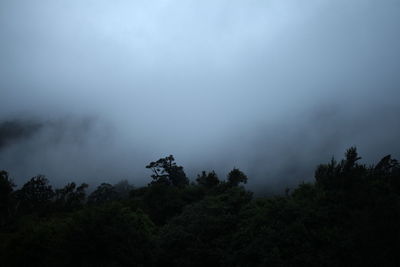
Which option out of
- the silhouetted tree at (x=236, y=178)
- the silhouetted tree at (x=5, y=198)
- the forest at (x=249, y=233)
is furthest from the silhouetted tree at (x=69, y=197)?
the forest at (x=249, y=233)

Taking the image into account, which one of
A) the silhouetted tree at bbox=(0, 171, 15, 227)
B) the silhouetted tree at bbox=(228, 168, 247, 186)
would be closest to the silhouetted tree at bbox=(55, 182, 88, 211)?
the silhouetted tree at bbox=(0, 171, 15, 227)

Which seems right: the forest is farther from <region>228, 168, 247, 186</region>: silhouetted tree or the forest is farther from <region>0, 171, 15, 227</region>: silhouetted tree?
<region>0, 171, 15, 227</region>: silhouetted tree

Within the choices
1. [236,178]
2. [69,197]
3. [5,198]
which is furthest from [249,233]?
[69,197]

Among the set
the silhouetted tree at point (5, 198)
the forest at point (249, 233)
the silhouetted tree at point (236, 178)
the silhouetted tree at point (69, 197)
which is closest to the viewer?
the forest at point (249, 233)

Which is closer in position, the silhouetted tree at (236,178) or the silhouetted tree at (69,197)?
the silhouetted tree at (236,178)

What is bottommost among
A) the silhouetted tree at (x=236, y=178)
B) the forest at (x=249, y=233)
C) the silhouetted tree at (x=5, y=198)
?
the forest at (x=249, y=233)

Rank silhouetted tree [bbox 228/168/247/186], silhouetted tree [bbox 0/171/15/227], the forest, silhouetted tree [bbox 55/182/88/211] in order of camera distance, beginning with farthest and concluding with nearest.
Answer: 1. silhouetted tree [bbox 55/182/88/211]
2. silhouetted tree [bbox 228/168/247/186]
3. silhouetted tree [bbox 0/171/15/227]
4. the forest

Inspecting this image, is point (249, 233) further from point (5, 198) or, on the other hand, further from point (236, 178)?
point (5, 198)

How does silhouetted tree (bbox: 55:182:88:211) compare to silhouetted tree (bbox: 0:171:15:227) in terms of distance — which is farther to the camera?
silhouetted tree (bbox: 55:182:88:211)

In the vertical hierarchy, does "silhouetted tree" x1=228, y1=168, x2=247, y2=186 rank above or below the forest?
above

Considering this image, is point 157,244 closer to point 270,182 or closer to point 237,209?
point 237,209

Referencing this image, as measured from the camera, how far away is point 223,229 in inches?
1046

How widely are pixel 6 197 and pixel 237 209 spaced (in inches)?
1458

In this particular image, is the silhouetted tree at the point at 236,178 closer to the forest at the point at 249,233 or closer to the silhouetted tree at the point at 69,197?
the forest at the point at 249,233
